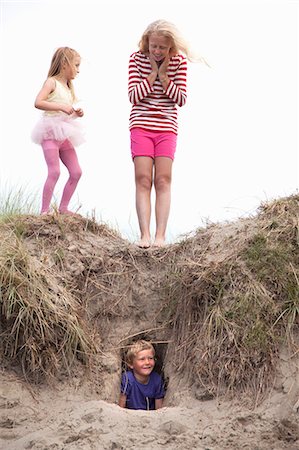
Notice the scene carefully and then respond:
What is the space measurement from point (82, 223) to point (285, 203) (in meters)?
2.07

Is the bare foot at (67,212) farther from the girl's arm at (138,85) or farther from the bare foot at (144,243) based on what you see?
the girl's arm at (138,85)

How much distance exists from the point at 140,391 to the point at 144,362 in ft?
0.94

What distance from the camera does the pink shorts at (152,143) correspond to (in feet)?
22.6

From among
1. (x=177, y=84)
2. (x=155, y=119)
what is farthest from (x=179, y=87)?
(x=155, y=119)

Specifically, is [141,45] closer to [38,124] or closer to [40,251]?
[38,124]

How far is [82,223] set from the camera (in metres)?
6.92

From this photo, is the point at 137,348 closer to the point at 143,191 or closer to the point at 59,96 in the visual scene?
the point at 143,191

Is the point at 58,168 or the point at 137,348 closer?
the point at 137,348

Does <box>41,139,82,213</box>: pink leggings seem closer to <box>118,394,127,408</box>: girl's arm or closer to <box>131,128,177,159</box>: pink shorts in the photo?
<box>131,128,177,159</box>: pink shorts

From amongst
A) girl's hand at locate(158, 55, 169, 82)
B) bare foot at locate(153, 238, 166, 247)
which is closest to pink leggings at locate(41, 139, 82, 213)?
bare foot at locate(153, 238, 166, 247)

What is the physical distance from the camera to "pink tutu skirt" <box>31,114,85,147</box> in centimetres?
721

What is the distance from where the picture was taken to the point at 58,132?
7.20 meters

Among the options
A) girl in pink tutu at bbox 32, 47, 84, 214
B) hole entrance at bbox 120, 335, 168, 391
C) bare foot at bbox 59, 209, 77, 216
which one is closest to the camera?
hole entrance at bbox 120, 335, 168, 391

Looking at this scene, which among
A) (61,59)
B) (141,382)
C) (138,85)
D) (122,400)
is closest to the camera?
(122,400)
